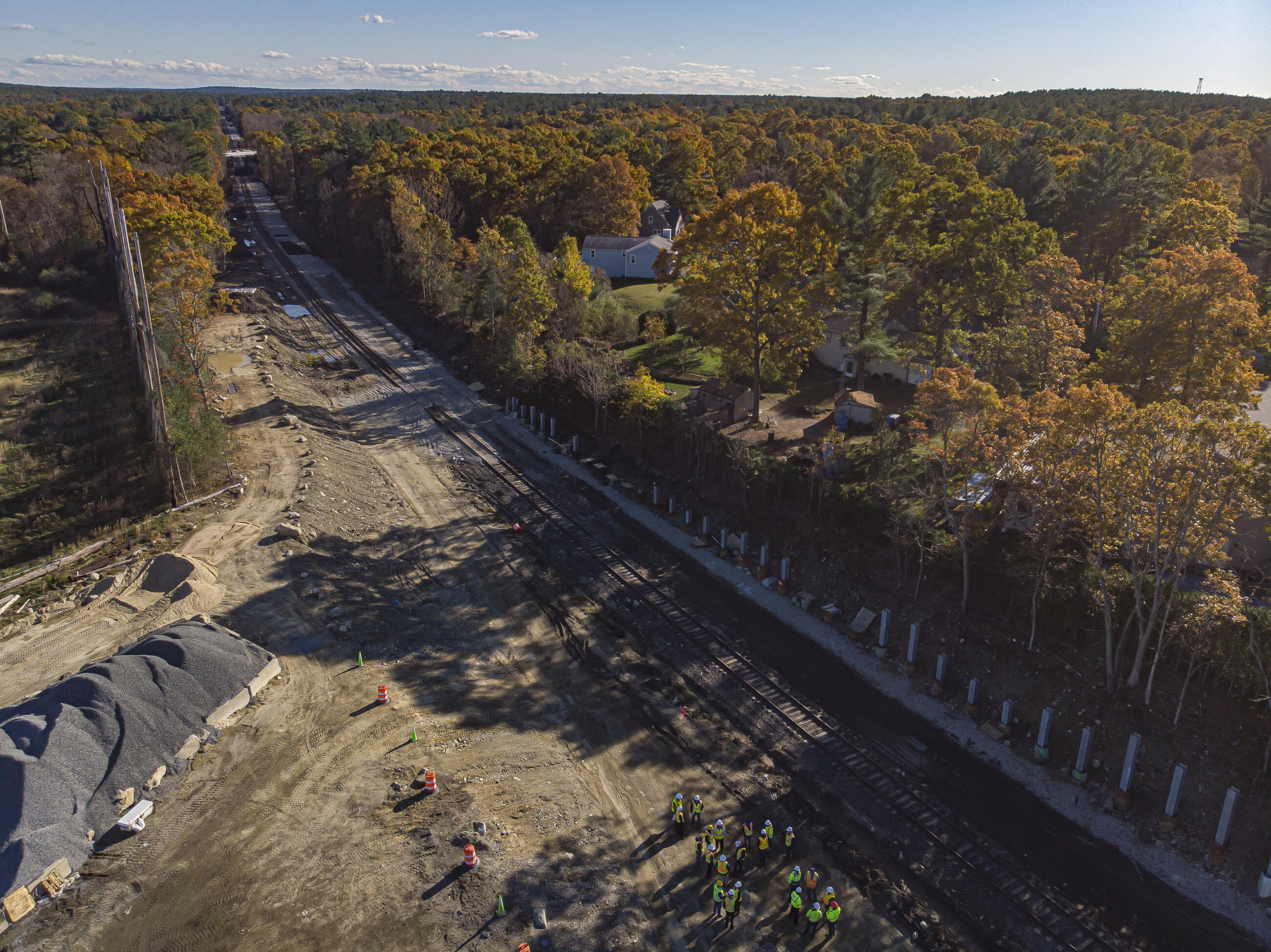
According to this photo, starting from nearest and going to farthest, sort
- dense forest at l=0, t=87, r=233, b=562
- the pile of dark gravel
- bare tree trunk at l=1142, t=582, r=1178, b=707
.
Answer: the pile of dark gravel
bare tree trunk at l=1142, t=582, r=1178, b=707
dense forest at l=0, t=87, r=233, b=562

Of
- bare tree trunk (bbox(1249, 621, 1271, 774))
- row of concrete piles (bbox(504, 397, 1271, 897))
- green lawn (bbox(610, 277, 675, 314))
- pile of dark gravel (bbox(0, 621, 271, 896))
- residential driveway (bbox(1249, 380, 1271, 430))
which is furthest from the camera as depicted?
green lawn (bbox(610, 277, 675, 314))

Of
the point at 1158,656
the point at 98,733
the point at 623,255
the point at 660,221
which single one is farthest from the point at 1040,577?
the point at 660,221

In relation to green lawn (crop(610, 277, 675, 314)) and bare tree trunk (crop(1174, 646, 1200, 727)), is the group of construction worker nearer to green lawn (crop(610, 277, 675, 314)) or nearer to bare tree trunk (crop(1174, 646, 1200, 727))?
bare tree trunk (crop(1174, 646, 1200, 727))

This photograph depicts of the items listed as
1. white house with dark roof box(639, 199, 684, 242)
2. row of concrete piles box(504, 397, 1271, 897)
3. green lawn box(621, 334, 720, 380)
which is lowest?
row of concrete piles box(504, 397, 1271, 897)

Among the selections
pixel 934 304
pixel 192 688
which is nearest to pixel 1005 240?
pixel 934 304

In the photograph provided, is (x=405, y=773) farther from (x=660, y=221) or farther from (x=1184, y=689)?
(x=660, y=221)

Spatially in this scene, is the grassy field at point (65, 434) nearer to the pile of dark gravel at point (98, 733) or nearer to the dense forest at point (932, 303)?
the dense forest at point (932, 303)

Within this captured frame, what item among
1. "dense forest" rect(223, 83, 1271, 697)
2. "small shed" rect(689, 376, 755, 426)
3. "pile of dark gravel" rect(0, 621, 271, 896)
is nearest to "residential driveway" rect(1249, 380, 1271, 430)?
"dense forest" rect(223, 83, 1271, 697)
